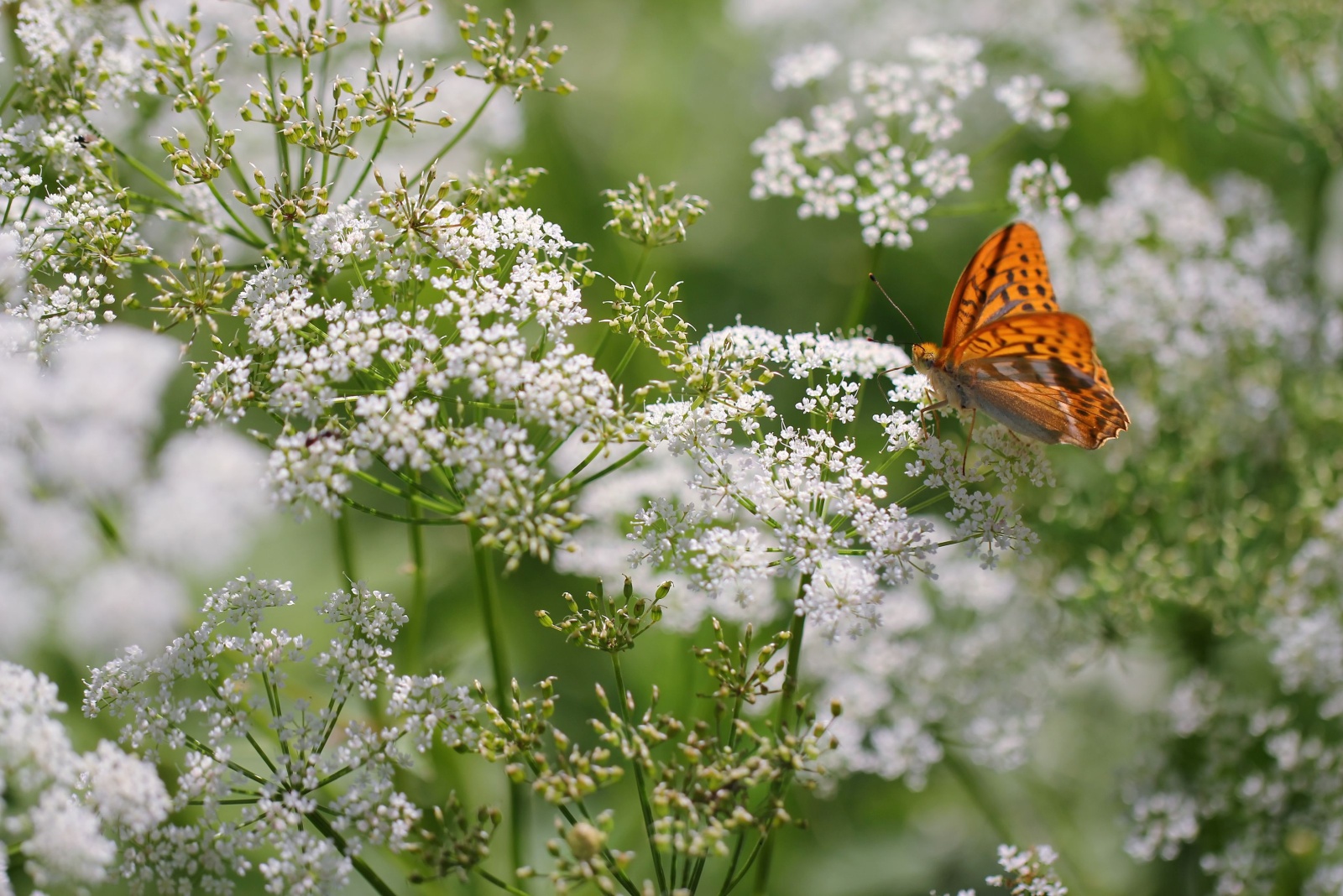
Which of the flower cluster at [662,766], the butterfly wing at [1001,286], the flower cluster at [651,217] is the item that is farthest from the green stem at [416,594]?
the butterfly wing at [1001,286]

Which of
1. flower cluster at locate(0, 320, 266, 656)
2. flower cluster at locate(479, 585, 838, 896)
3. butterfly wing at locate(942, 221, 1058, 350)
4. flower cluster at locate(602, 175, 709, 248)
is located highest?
butterfly wing at locate(942, 221, 1058, 350)

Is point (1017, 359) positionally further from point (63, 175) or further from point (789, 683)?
point (63, 175)

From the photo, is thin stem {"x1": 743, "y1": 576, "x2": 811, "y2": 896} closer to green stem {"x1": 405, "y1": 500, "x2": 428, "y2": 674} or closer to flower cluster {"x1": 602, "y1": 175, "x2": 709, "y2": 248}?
flower cluster {"x1": 602, "y1": 175, "x2": 709, "y2": 248}

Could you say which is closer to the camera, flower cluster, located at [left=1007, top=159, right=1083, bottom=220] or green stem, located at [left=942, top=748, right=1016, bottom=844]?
flower cluster, located at [left=1007, top=159, right=1083, bottom=220]

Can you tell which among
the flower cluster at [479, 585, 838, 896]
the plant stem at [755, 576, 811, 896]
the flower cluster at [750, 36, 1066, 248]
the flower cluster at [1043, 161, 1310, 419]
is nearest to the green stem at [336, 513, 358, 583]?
the flower cluster at [479, 585, 838, 896]

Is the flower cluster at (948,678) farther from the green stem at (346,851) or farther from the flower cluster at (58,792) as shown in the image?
the flower cluster at (58,792)

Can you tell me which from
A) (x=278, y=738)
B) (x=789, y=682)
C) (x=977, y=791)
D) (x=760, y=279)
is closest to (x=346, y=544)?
(x=278, y=738)
